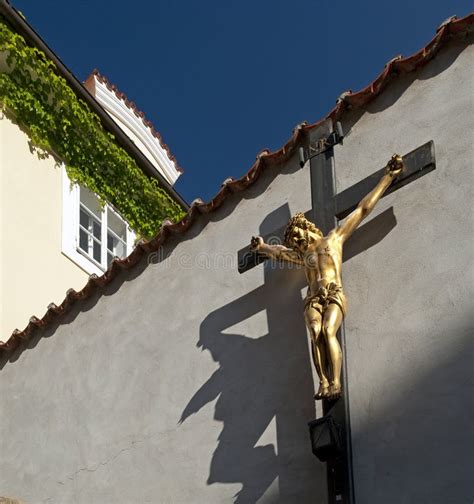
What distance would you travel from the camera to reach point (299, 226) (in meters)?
5.61

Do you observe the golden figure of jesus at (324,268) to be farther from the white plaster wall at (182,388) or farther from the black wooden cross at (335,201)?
the white plaster wall at (182,388)

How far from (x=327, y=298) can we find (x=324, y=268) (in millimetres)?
240

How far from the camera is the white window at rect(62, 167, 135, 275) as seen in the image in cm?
1075

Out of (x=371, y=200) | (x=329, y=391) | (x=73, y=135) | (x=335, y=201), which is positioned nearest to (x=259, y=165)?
(x=335, y=201)

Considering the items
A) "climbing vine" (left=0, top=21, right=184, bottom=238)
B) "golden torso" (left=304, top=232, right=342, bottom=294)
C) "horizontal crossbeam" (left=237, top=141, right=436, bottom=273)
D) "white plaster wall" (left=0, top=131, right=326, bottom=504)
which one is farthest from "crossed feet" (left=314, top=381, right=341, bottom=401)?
"climbing vine" (left=0, top=21, right=184, bottom=238)

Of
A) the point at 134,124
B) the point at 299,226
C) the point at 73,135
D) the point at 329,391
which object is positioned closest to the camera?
the point at 329,391

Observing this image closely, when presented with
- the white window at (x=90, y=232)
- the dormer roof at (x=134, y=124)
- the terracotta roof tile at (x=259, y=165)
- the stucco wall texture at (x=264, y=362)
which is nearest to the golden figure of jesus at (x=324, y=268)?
the stucco wall texture at (x=264, y=362)

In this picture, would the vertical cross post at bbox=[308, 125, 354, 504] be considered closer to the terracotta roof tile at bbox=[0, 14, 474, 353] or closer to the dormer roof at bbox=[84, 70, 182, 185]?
the terracotta roof tile at bbox=[0, 14, 474, 353]

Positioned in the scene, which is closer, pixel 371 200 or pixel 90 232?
pixel 371 200

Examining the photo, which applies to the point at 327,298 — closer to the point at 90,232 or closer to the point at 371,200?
the point at 371,200

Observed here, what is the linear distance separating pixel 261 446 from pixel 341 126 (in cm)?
208

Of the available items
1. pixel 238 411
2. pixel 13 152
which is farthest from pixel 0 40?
pixel 238 411

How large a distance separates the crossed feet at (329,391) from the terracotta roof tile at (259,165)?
1.93 metres

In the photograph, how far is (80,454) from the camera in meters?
6.62
